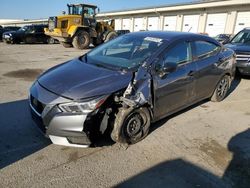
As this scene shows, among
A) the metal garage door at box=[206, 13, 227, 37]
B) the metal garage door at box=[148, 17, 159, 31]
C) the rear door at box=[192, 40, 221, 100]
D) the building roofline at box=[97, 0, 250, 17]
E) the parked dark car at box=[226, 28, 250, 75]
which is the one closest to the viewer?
the rear door at box=[192, 40, 221, 100]

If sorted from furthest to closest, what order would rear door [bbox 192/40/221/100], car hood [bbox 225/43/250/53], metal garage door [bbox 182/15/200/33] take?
metal garage door [bbox 182/15/200/33], car hood [bbox 225/43/250/53], rear door [bbox 192/40/221/100]

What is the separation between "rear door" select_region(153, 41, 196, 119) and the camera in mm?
3711

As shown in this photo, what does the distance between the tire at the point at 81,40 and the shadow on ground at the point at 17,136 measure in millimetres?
12126

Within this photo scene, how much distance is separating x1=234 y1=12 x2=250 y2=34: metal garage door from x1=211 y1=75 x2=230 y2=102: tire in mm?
17686

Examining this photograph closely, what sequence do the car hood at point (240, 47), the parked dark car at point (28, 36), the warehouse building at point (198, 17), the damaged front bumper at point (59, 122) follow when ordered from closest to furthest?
1. the damaged front bumper at point (59, 122)
2. the car hood at point (240, 47)
3. the parked dark car at point (28, 36)
4. the warehouse building at point (198, 17)

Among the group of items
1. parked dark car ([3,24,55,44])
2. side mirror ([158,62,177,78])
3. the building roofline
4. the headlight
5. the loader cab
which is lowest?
parked dark car ([3,24,55,44])

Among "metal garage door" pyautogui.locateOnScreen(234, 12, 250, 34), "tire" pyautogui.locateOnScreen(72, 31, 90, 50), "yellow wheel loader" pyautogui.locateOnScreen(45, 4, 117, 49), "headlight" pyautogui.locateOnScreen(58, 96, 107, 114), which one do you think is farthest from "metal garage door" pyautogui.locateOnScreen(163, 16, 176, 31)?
"headlight" pyautogui.locateOnScreen(58, 96, 107, 114)

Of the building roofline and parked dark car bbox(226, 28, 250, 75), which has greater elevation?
the building roofline

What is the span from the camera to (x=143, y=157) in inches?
129

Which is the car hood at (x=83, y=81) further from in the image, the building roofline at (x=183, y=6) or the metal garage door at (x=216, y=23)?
the metal garage door at (x=216, y=23)

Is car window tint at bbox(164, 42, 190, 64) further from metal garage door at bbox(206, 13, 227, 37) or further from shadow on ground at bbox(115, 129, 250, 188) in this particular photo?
metal garage door at bbox(206, 13, 227, 37)

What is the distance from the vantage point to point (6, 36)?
19781 mm

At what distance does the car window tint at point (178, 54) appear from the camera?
12.9 feet

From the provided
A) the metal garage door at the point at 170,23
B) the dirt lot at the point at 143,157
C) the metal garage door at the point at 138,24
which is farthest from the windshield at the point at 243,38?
the metal garage door at the point at 138,24
